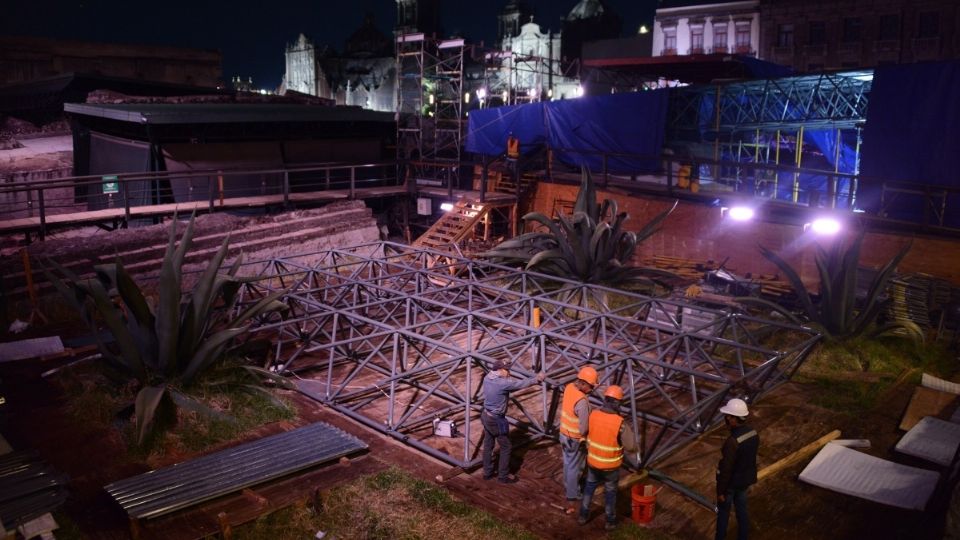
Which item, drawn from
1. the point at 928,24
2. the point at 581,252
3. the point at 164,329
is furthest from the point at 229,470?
the point at 928,24

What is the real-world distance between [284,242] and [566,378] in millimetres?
9639

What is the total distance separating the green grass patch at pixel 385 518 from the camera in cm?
660

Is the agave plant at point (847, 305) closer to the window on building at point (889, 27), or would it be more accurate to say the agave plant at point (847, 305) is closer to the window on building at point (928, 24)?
the window on building at point (928, 24)

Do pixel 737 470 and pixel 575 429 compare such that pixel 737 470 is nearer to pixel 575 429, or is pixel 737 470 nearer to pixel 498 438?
pixel 575 429

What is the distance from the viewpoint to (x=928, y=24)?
1351 inches

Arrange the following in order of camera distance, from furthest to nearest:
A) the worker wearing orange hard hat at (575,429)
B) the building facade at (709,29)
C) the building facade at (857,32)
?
the building facade at (709,29)
the building facade at (857,32)
the worker wearing orange hard hat at (575,429)

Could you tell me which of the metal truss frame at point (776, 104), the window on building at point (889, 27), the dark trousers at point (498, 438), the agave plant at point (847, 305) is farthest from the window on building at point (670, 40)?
the dark trousers at point (498, 438)

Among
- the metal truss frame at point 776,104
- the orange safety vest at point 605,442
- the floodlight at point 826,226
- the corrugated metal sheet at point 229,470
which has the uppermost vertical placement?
the metal truss frame at point 776,104

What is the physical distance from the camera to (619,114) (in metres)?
22.3

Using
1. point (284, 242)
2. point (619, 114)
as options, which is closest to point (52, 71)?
point (284, 242)

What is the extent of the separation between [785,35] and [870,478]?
3633 cm

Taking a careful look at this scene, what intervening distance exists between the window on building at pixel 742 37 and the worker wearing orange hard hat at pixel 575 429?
1467 inches

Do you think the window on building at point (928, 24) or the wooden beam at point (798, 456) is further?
the window on building at point (928, 24)

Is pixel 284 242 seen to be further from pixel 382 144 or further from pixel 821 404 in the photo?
pixel 821 404
